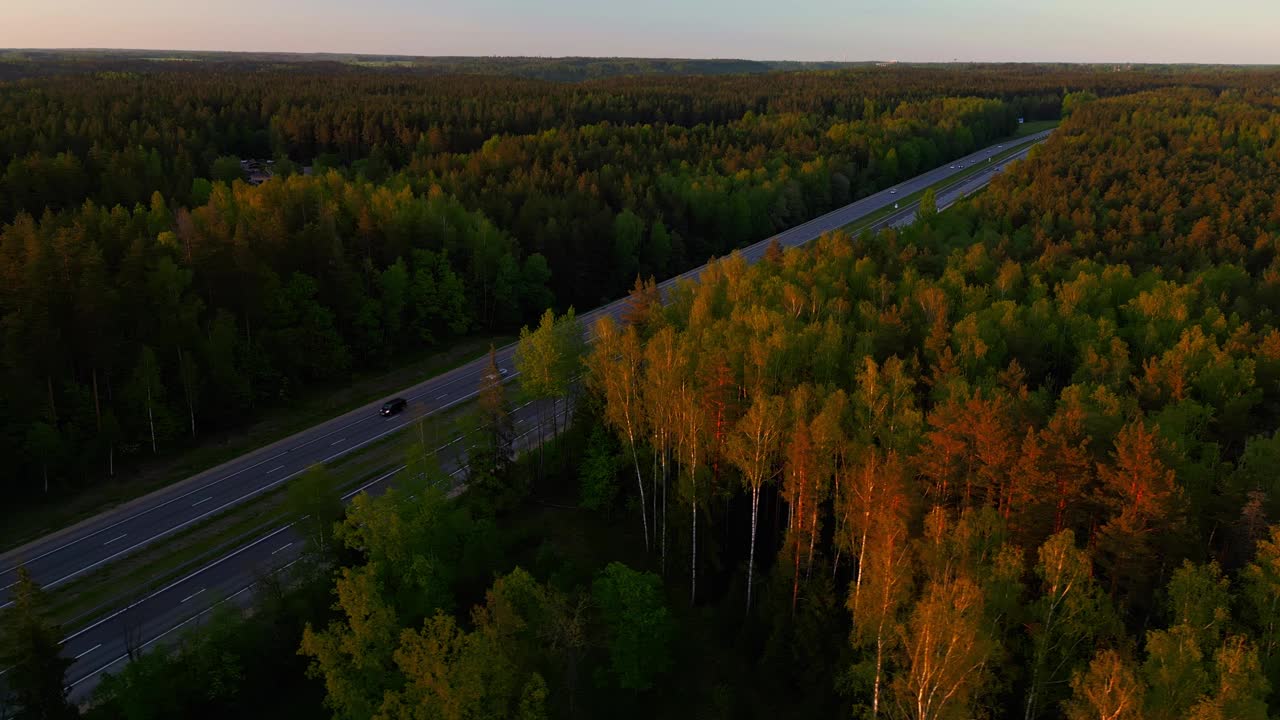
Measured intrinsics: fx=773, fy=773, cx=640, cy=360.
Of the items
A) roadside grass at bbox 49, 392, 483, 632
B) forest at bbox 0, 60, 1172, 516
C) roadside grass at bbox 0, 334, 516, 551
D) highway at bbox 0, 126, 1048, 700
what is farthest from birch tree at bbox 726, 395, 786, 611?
forest at bbox 0, 60, 1172, 516

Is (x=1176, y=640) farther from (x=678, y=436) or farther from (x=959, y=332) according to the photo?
(x=959, y=332)

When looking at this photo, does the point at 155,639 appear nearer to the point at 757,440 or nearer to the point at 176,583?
the point at 176,583

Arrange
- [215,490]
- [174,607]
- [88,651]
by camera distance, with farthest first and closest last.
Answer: [215,490] < [174,607] < [88,651]

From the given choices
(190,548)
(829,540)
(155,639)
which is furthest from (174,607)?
(829,540)

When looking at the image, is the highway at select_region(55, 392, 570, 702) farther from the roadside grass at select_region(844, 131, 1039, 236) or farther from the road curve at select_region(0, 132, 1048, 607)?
the roadside grass at select_region(844, 131, 1039, 236)

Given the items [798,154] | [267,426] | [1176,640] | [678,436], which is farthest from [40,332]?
[798,154]
